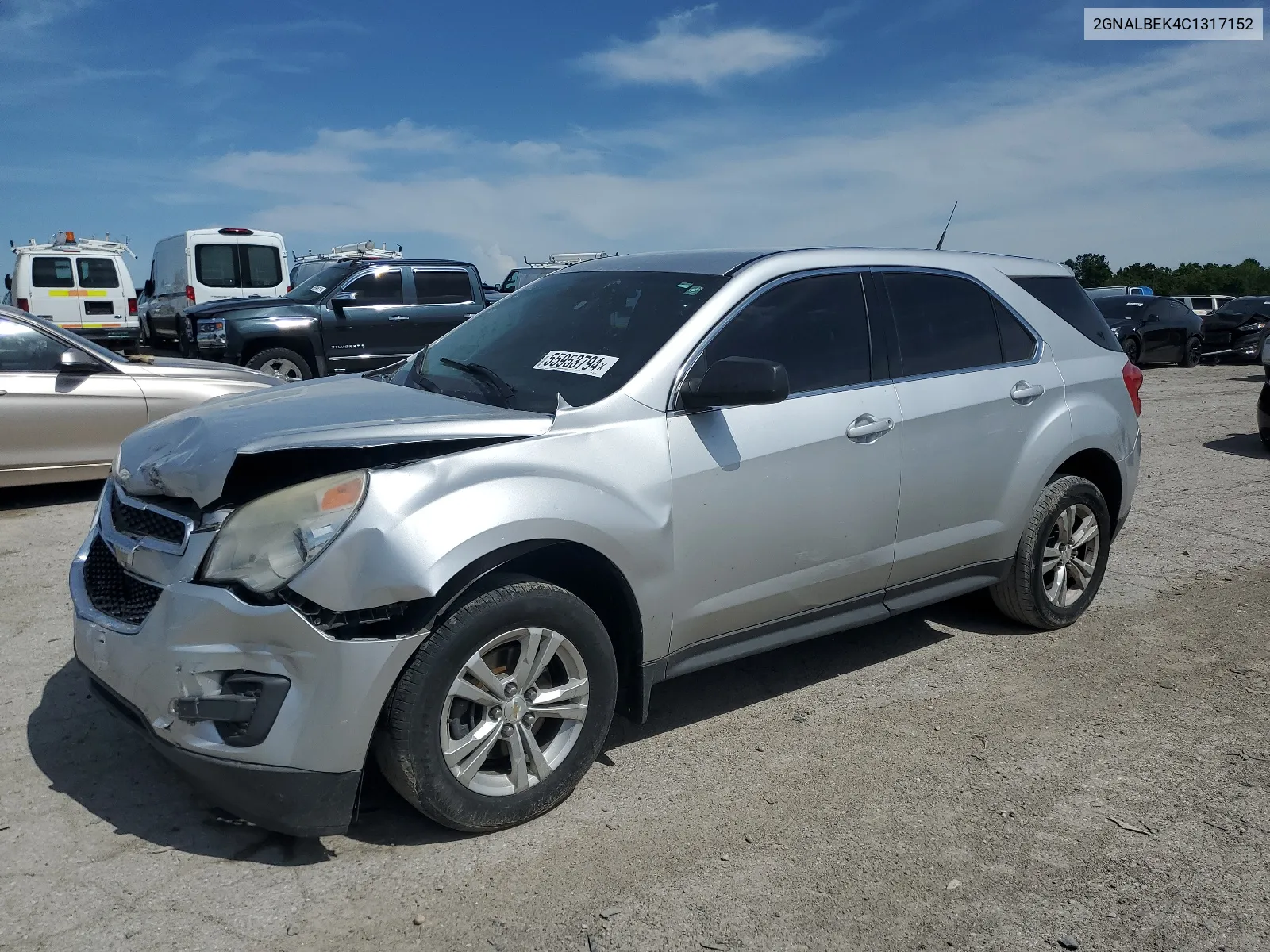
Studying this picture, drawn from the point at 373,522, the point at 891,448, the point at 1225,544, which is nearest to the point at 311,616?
the point at 373,522

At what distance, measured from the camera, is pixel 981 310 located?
4688 mm

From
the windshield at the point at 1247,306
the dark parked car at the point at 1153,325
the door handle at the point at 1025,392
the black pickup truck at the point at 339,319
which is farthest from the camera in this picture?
the windshield at the point at 1247,306

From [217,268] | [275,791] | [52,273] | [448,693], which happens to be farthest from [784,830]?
[52,273]

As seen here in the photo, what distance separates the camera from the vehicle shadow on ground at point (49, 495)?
7.65 meters

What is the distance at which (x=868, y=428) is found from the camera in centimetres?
400

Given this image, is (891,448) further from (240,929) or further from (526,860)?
(240,929)

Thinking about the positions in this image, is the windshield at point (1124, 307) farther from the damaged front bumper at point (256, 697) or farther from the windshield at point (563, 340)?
the damaged front bumper at point (256, 697)

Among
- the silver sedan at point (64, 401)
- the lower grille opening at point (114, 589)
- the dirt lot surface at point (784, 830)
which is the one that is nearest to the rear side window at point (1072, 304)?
the dirt lot surface at point (784, 830)

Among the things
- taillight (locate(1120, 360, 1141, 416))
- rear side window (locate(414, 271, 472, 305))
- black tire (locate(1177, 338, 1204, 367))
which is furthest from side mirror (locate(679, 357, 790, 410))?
black tire (locate(1177, 338, 1204, 367))

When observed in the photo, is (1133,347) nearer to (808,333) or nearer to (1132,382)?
(1132,382)

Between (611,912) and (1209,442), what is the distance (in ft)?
33.8

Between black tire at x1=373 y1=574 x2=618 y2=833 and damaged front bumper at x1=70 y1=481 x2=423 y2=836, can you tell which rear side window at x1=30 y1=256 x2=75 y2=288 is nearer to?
damaged front bumper at x1=70 y1=481 x2=423 y2=836

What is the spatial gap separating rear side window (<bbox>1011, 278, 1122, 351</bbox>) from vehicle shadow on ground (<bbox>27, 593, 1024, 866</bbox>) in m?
1.41

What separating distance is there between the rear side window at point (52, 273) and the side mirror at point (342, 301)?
939cm
